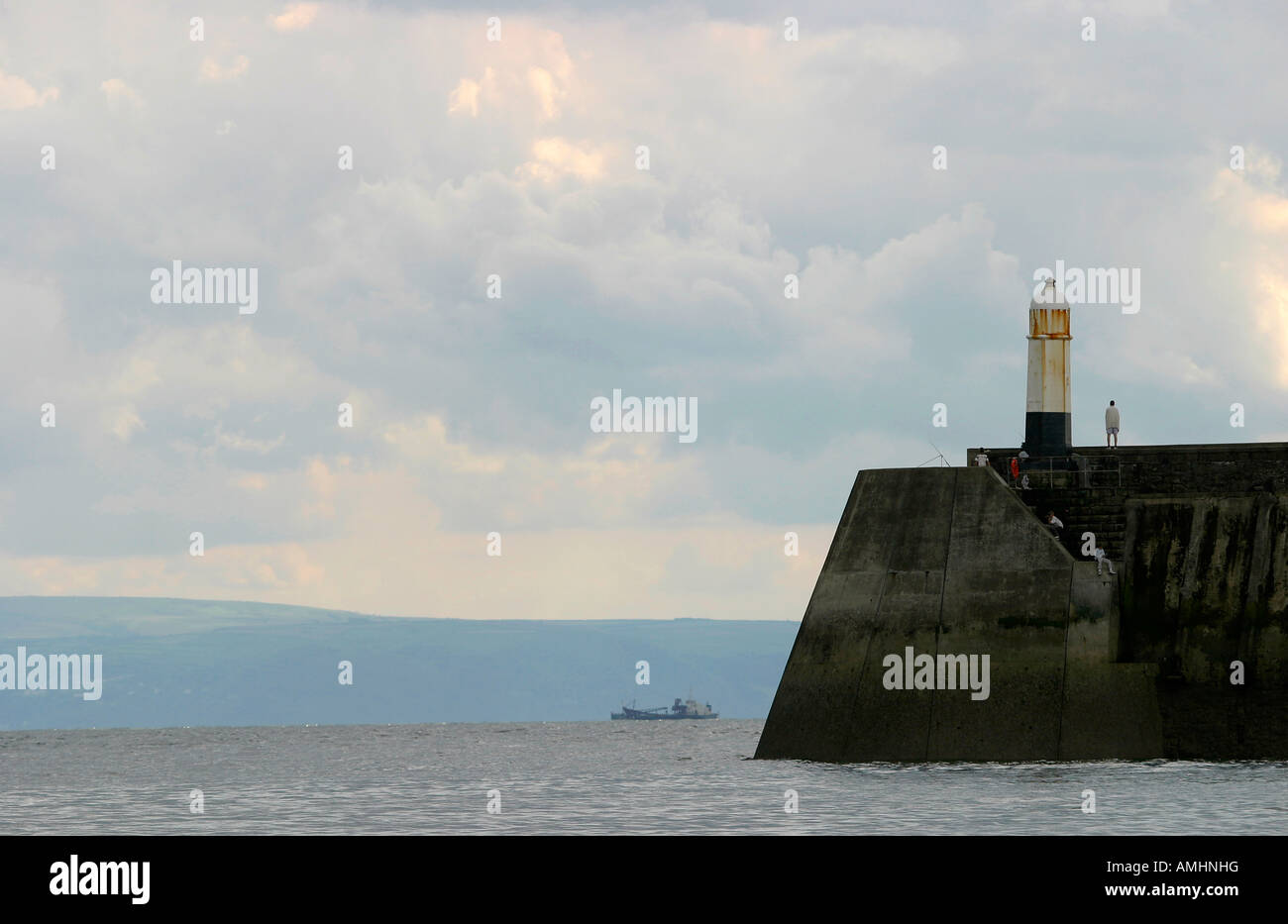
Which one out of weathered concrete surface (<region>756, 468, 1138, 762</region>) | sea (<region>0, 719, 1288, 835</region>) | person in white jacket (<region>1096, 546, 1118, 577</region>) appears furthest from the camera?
person in white jacket (<region>1096, 546, 1118, 577</region>)

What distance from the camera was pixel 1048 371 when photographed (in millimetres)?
47719

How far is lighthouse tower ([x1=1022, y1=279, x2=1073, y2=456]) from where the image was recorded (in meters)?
47.4

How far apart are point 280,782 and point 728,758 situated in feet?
47.0

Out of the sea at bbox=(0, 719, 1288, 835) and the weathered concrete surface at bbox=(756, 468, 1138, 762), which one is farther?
the weathered concrete surface at bbox=(756, 468, 1138, 762)

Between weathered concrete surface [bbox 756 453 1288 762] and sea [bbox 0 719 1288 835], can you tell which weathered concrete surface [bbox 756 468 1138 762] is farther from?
sea [bbox 0 719 1288 835]

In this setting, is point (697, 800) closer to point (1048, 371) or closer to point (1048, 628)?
point (1048, 628)

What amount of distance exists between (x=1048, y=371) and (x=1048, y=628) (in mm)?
7697

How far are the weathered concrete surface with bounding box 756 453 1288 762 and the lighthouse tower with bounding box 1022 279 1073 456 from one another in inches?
108

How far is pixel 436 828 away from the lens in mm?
35781

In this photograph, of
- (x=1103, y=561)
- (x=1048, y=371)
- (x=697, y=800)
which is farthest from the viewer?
(x=1048, y=371)

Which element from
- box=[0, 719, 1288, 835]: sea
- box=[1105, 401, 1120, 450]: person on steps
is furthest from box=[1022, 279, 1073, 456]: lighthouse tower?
box=[0, 719, 1288, 835]: sea

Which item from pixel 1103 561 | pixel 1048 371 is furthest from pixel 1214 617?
pixel 1048 371

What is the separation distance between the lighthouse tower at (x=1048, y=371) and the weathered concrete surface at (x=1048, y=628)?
2750 mm
